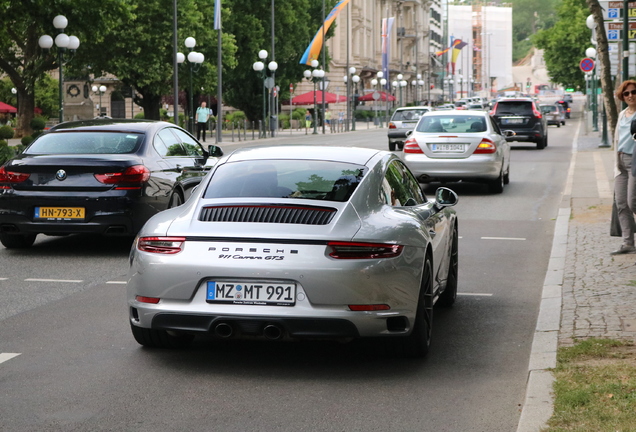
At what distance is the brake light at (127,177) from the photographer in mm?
11500

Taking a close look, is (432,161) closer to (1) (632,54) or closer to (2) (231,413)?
(1) (632,54)

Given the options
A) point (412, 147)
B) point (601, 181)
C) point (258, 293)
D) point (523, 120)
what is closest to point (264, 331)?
point (258, 293)

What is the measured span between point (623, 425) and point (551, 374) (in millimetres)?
1092

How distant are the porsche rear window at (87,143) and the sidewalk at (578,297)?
4663mm

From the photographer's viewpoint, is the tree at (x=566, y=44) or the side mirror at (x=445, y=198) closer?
the side mirror at (x=445, y=198)

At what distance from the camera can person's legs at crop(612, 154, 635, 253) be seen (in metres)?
10.5

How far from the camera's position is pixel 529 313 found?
843 cm

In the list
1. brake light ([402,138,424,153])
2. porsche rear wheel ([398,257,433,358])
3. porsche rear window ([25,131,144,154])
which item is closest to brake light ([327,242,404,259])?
porsche rear wheel ([398,257,433,358])

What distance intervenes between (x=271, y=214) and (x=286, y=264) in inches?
16.9

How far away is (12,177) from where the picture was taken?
38.2 feet

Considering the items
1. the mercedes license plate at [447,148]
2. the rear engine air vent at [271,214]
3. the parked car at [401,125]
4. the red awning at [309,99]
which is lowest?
the rear engine air vent at [271,214]

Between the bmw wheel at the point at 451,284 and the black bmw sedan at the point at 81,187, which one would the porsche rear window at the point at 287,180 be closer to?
the bmw wheel at the point at 451,284

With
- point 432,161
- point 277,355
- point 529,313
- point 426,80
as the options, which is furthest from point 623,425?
point 426,80

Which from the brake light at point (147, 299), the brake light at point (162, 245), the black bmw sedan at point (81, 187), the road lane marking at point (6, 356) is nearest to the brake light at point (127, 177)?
the black bmw sedan at point (81, 187)
